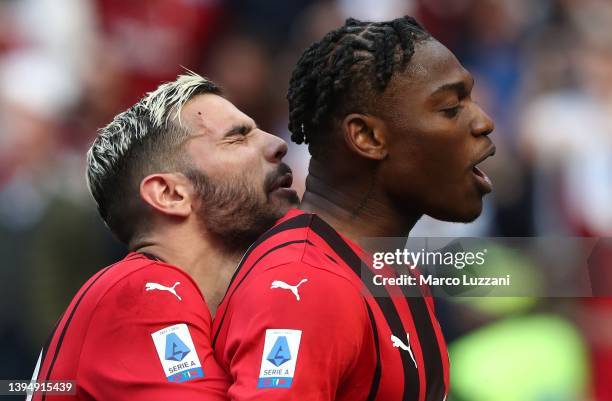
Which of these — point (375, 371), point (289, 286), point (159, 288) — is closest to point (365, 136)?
point (289, 286)

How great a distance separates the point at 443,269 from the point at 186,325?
82cm

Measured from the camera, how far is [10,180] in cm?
655

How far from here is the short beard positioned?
3.36 metres

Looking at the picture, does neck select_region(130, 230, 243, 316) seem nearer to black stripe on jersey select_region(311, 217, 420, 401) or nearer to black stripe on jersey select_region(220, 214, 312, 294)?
black stripe on jersey select_region(220, 214, 312, 294)

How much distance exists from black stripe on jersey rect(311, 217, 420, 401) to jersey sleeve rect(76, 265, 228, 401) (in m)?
0.47

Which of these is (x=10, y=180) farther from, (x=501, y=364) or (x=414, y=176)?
(x=414, y=176)

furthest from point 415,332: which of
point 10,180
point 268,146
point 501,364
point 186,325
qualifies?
point 10,180

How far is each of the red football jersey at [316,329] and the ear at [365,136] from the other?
222mm

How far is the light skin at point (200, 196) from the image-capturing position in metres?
3.37

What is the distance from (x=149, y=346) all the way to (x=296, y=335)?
0.68m

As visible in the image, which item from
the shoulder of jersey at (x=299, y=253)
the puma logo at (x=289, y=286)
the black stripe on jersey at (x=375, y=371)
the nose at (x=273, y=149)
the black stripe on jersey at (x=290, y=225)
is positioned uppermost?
the nose at (x=273, y=149)

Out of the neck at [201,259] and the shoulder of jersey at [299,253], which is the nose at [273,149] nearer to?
the neck at [201,259]

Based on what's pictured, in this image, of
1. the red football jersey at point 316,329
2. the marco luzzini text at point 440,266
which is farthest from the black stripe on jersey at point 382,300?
the marco luzzini text at point 440,266

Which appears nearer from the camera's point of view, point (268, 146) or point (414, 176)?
point (414, 176)
